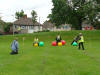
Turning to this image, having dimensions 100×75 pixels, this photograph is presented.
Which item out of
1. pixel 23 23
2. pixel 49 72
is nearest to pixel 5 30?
pixel 23 23

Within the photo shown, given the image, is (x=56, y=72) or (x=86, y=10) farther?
(x=86, y=10)

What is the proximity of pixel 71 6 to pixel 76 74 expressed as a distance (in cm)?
4540

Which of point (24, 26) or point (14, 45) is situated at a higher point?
point (24, 26)

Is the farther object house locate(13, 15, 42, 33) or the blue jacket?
house locate(13, 15, 42, 33)

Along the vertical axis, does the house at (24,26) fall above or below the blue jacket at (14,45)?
above

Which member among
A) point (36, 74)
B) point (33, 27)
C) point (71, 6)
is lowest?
point (36, 74)

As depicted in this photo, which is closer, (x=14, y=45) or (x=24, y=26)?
(x=14, y=45)

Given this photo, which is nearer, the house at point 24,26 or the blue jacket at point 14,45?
the blue jacket at point 14,45

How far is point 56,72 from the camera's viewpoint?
353 inches

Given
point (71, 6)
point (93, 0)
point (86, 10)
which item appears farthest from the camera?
point (71, 6)

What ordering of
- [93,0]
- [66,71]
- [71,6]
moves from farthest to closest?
[71,6] < [93,0] < [66,71]

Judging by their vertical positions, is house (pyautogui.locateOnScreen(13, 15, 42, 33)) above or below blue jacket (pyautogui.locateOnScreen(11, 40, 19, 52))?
above

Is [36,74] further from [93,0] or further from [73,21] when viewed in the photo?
[73,21]

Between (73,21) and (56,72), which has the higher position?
(73,21)
